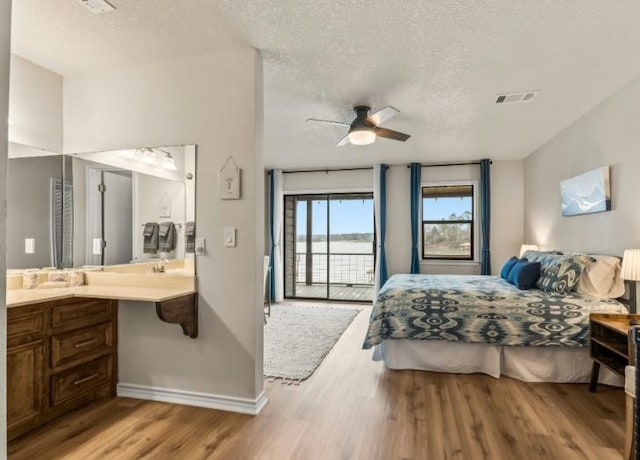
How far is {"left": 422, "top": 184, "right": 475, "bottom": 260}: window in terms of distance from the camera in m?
6.11

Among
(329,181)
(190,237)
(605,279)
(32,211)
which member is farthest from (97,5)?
(329,181)

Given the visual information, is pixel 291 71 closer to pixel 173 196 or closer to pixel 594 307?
pixel 173 196

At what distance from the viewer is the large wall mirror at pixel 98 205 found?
2.66 meters

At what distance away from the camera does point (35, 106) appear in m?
2.73

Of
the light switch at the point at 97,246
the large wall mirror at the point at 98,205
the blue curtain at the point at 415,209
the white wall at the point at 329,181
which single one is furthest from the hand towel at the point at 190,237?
the blue curtain at the point at 415,209

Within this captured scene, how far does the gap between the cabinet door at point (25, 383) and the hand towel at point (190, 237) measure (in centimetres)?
106

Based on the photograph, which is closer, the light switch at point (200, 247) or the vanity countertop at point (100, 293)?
the vanity countertop at point (100, 293)

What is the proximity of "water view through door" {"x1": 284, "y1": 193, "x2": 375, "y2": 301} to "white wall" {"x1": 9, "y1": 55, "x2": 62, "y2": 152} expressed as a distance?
4.31 metres

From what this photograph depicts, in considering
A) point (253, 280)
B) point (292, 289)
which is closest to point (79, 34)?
point (253, 280)

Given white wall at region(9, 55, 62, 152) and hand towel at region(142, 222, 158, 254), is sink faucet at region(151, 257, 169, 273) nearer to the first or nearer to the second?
hand towel at region(142, 222, 158, 254)

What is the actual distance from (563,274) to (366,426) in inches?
91.8

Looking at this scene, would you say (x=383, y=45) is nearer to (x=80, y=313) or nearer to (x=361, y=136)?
(x=361, y=136)

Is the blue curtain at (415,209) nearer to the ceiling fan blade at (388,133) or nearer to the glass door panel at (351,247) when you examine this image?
the glass door panel at (351,247)

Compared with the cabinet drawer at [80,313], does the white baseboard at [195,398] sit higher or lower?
lower
